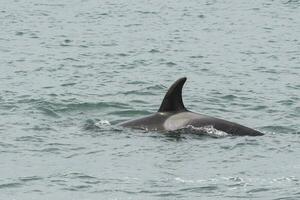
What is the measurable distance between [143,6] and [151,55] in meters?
18.8

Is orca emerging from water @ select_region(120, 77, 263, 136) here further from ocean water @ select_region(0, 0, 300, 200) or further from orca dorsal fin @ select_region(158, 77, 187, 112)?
ocean water @ select_region(0, 0, 300, 200)

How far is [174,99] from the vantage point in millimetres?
20203

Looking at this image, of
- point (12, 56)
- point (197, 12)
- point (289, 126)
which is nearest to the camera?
point (289, 126)

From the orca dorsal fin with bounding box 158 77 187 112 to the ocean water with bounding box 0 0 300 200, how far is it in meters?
0.75

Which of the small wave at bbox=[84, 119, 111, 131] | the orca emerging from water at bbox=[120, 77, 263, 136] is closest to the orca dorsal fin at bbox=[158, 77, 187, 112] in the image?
the orca emerging from water at bbox=[120, 77, 263, 136]

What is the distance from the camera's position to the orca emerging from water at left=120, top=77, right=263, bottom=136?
2005cm

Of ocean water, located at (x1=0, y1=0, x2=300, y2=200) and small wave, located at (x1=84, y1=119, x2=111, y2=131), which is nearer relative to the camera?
ocean water, located at (x1=0, y1=0, x2=300, y2=200)

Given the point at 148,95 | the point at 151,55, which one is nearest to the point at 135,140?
the point at 148,95

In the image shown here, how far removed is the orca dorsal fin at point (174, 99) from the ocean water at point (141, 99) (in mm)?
746

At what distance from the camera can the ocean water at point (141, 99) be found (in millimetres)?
16500

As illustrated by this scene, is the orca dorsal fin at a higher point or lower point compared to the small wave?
higher

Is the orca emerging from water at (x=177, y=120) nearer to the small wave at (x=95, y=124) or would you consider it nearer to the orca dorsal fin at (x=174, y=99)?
the orca dorsal fin at (x=174, y=99)

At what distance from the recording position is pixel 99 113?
76.7 ft

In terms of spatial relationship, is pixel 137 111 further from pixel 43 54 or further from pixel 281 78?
pixel 43 54
